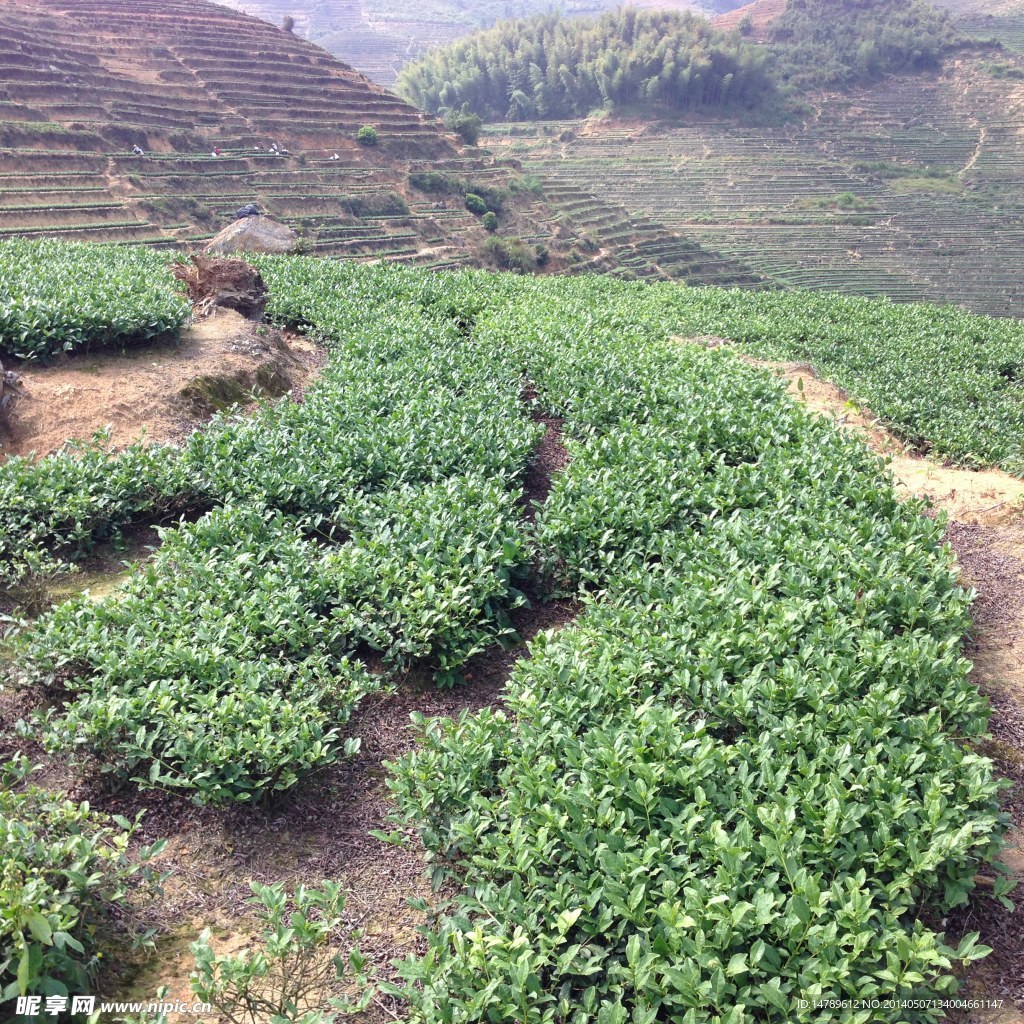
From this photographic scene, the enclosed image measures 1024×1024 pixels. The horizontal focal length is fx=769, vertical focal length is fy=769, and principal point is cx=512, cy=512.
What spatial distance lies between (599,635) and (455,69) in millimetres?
108777

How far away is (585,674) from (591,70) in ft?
334

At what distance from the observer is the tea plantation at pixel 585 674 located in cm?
310

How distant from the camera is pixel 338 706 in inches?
188

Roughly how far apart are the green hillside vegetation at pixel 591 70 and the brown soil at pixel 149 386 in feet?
297

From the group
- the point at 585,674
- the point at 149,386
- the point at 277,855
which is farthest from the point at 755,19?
the point at 277,855

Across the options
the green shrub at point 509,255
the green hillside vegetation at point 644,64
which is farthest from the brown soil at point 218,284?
the green hillside vegetation at point 644,64

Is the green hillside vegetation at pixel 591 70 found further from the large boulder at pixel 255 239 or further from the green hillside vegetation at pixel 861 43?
the large boulder at pixel 255 239

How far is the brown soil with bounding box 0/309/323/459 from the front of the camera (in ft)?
28.4

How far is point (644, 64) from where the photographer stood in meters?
89.1

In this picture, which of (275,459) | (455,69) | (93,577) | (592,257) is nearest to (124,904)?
(93,577)

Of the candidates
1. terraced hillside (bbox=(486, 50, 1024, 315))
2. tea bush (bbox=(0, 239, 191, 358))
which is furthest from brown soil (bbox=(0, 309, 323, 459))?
terraced hillside (bbox=(486, 50, 1024, 315))

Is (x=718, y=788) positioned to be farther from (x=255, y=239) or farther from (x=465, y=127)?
(x=465, y=127)

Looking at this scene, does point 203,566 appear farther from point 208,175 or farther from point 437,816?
point 208,175

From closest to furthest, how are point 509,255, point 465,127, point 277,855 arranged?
point 277,855 < point 509,255 < point 465,127
